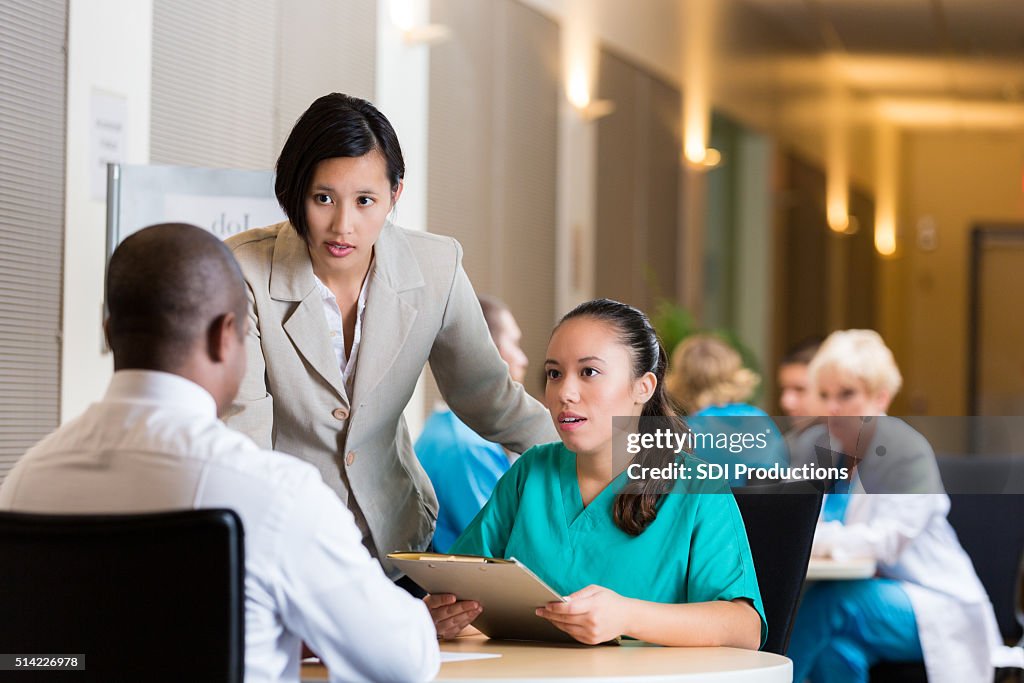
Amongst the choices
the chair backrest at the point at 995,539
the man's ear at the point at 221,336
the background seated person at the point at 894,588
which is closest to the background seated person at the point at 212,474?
the man's ear at the point at 221,336

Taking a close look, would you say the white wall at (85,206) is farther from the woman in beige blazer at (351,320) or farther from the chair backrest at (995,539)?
the chair backrest at (995,539)

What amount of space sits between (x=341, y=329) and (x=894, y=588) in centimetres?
228

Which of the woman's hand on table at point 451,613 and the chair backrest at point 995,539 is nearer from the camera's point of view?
the woman's hand on table at point 451,613

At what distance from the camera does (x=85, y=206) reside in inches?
149

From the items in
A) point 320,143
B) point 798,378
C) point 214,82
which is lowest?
point 798,378

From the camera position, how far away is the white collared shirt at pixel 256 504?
4.30 ft

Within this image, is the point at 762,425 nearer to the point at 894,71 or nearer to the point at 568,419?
the point at 568,419

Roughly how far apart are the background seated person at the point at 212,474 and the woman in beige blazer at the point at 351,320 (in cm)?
56

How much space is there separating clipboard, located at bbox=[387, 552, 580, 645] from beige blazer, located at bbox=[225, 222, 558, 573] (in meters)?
0.33

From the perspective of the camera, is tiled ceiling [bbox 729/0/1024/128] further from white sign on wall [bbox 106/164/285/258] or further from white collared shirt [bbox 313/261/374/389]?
white collared shirt [bbox 313/261/374/389]

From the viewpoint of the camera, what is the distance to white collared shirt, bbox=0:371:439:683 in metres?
1.31

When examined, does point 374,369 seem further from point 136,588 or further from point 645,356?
point 136,588

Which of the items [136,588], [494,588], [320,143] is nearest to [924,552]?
[494,588]

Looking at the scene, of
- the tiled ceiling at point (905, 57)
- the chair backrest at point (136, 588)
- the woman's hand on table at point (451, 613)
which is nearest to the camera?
the chair backrest at point (136, 588)
